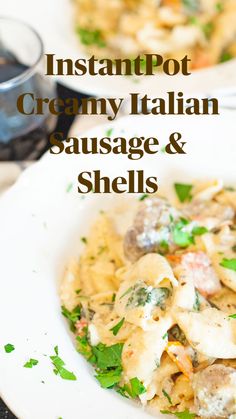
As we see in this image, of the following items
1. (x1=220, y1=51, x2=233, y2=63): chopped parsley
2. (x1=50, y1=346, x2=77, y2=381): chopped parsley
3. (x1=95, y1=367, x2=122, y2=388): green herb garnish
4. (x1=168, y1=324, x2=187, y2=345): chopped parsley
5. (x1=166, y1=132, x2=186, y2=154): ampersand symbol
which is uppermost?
(x1=220, y1=51, x2=233, y2=63): chopped parsley

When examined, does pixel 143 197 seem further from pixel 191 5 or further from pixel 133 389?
pixel 191 5

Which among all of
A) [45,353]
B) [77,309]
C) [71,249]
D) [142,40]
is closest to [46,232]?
[71,249]

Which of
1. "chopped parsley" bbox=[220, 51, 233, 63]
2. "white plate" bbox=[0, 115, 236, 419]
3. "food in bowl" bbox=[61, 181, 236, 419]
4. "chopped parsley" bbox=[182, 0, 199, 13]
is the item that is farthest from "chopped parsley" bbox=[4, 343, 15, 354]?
"chopped parsley" bbox=[182, 0, 199, 13]

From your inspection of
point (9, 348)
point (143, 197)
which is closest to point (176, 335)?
point (9, 348)

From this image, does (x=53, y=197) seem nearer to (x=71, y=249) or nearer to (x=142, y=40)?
(x=71, y=249)

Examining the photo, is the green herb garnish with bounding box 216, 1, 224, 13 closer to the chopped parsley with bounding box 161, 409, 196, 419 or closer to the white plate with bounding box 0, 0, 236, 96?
the white plate with bounding box 0, 0, 236, 96

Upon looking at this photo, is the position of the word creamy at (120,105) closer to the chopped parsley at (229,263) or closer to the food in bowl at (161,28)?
the food in bowl at (161,28)

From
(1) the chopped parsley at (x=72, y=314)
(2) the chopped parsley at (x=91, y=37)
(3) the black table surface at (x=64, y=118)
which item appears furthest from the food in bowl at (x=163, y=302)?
(2) the chopped parsley at (x=91, y=37)
